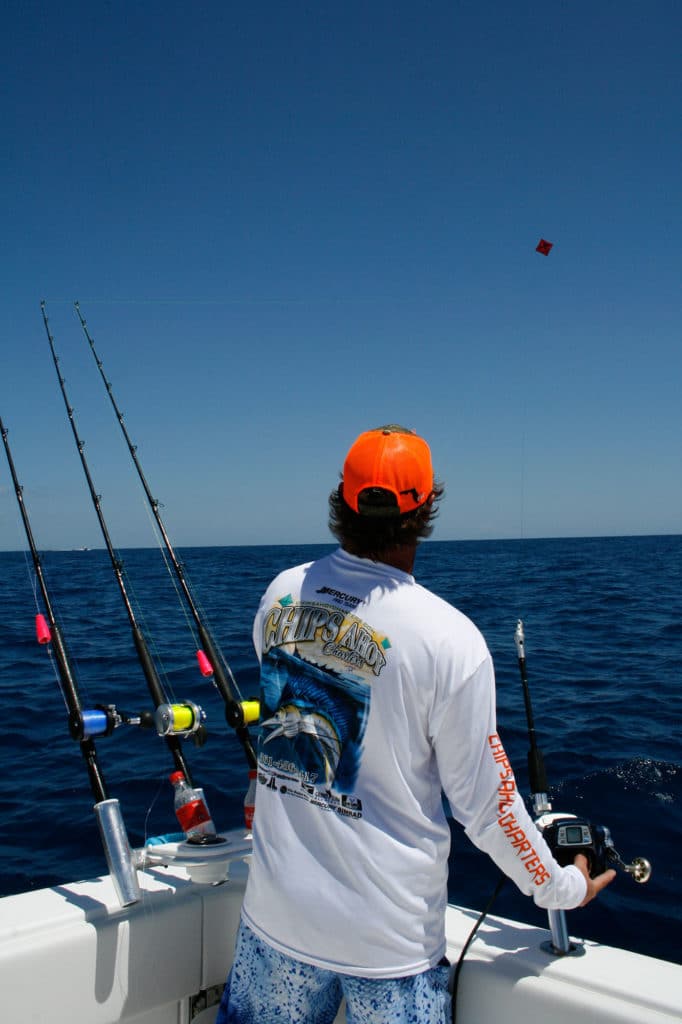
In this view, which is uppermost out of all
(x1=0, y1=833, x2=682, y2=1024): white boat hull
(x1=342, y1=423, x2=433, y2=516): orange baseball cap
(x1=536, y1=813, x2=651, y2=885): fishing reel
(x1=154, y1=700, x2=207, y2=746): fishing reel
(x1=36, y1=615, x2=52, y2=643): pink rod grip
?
(x1=342, y1=423, x2=433, y2=516): orange baseball cap

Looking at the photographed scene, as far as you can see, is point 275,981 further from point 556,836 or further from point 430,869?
point 556,836

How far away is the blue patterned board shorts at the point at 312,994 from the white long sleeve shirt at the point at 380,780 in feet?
0.11

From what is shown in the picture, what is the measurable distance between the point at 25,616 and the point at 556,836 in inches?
556

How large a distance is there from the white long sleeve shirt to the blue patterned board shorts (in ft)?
0.11

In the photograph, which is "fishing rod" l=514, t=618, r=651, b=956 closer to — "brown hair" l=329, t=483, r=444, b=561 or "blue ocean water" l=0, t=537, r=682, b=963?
"brown hair" l=329, t=483, r=444, b=561

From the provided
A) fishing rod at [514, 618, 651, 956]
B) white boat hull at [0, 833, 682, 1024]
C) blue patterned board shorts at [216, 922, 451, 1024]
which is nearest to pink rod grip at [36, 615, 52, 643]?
white boat hull at [0, 833, 682, 1024]

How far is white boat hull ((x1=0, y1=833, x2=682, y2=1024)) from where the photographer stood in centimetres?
167

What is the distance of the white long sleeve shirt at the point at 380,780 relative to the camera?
4.33ft

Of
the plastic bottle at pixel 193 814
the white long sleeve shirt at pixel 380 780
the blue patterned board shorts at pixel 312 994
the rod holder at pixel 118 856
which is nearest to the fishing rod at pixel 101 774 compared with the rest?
the rod holder at pixel 118 856

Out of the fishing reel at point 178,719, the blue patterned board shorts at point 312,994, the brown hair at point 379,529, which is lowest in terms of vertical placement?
the blue patterned board shorts at point 312,994

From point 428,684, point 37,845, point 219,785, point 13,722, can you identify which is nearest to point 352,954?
point 428,684

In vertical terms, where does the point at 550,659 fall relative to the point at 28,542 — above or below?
below

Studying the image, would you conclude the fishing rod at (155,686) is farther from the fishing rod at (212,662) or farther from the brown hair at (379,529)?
the brown hair at (379,529)

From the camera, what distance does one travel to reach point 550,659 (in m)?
9.24
